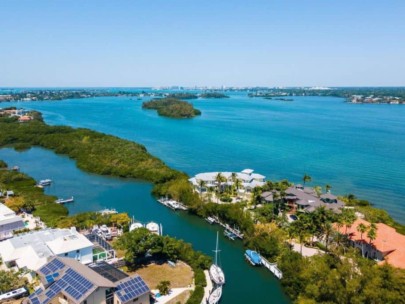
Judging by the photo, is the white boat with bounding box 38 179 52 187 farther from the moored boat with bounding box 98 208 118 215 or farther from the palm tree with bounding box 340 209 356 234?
the palm tree with bounding box 340 209 356 234

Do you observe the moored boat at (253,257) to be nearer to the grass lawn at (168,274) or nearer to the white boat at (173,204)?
the grass lawn at (168,274)

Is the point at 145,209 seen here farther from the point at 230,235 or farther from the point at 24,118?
the point at 24,118

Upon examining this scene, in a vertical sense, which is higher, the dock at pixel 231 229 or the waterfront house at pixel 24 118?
the waterfront house at pixel 24 118

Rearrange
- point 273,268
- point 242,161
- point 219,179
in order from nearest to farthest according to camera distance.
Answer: point 273,268 < point 219,179 < point 242,161

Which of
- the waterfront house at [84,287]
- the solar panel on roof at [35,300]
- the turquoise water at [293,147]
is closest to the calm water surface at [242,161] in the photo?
the turquoise water at [293,147]

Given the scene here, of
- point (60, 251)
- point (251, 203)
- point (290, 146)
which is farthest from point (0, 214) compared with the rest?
point (290, 146)

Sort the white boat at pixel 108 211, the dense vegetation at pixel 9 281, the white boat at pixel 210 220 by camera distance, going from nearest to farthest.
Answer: the dense vegetation at pixel 9 281 < the white boat at pixel 210 220 < the white boat at pixel 108 211

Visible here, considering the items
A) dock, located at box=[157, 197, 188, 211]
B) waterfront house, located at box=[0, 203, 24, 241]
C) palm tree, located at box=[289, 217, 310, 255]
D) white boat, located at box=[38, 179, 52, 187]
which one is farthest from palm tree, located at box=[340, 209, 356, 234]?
white boat, located at box=[38, 179, 52, 187]

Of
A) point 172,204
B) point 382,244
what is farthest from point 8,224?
point 382,244
